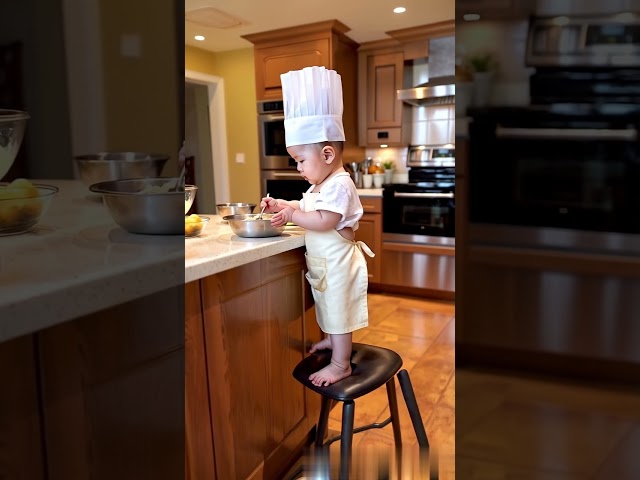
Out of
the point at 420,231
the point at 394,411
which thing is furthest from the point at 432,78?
the point at 394,411

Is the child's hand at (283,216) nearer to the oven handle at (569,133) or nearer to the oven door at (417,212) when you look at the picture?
the oven handle at (569,133)

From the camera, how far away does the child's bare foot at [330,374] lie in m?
0.78

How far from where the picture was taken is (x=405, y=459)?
76 cm

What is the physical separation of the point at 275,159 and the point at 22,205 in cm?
263

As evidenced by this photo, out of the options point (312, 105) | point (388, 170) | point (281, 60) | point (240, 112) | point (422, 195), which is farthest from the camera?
point (240, 112)

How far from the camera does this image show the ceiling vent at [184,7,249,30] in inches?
88.1

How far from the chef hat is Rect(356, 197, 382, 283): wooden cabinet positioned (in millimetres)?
1995

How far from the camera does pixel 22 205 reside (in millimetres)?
288

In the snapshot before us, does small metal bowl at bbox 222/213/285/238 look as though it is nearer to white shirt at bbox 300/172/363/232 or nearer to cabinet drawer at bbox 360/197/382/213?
white shirt at bbox 300/172/363/232

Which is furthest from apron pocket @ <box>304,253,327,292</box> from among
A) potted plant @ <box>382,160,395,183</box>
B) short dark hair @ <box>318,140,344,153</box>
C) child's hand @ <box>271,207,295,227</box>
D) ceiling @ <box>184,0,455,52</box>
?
potted plant @ <box>382,160,395,183</box>

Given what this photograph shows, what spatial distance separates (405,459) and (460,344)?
24.2 inches

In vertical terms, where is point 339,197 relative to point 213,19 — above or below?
below

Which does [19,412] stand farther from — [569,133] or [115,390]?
[569,133]

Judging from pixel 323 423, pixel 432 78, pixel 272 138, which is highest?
pixel 432 78
